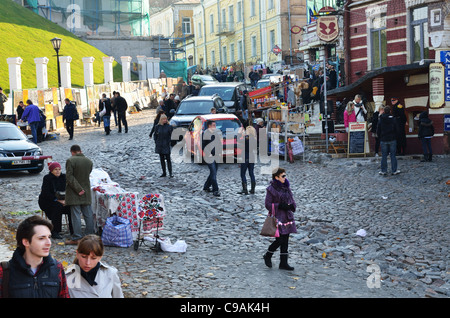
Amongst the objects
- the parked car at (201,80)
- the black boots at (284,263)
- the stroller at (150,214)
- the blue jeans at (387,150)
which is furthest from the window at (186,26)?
the black boots at (284,263)

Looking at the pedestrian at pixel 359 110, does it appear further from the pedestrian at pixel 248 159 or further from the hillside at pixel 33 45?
the hillside at pixel 33 45

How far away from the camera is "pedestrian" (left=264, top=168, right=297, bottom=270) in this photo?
34.7 feet

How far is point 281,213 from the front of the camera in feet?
34.8

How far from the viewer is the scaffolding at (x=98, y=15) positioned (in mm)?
65312

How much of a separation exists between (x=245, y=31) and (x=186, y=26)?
76.9 ft

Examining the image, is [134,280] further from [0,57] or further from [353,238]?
[0,57]

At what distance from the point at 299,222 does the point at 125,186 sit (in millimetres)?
5873

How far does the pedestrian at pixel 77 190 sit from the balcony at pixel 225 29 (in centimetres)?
5722

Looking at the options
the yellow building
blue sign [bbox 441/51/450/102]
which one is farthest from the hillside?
blue sign [bbox 441/51/450/102]

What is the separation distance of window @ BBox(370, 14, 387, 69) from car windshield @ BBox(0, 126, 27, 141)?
14.8 metres

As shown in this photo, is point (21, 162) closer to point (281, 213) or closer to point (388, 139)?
point (388, 139)

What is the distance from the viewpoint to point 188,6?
8719 centimetres

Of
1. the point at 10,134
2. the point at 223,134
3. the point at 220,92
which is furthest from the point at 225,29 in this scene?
the point at 10,134
